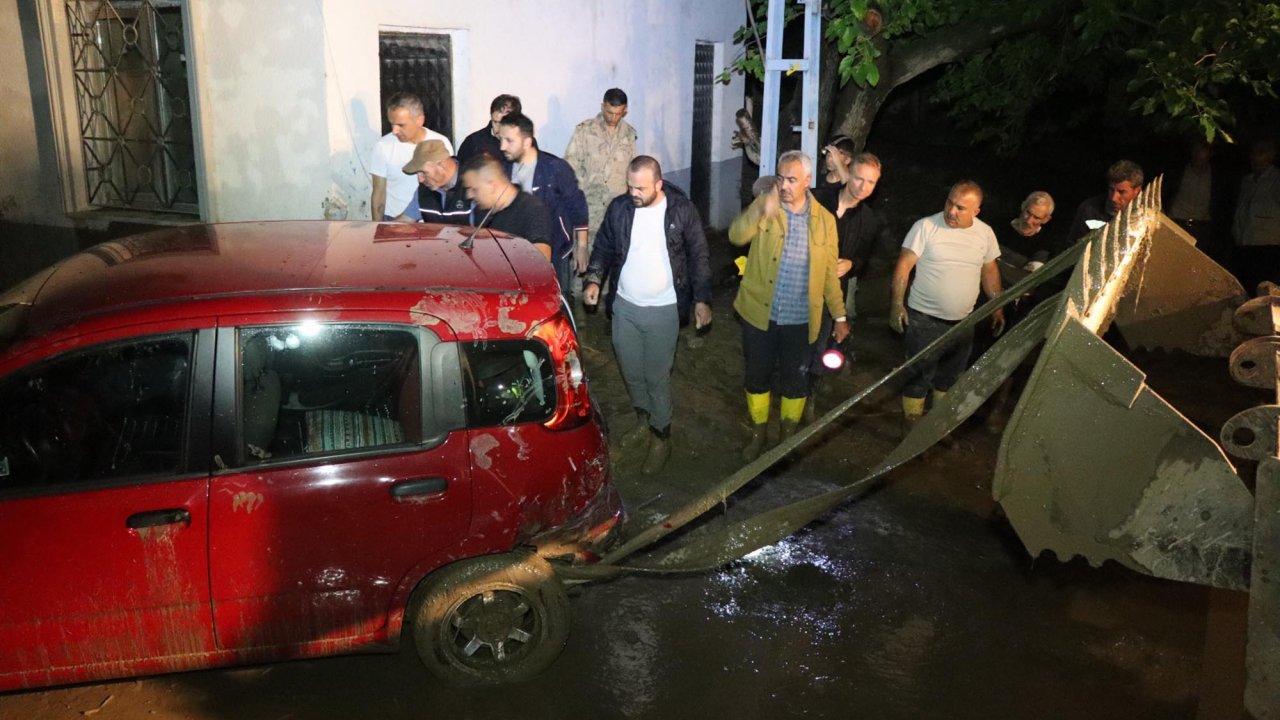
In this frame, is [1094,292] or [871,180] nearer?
[1094,292]

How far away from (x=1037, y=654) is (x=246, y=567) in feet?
10.9

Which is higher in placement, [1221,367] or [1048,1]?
[1048,1]

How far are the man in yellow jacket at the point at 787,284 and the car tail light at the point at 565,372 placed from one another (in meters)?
2.07

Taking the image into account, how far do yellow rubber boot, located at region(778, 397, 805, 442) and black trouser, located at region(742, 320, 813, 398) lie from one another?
33 mm

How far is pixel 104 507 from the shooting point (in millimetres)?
3410

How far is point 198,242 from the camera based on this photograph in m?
4.25

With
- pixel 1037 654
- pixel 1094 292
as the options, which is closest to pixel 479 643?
pixel 1037 654

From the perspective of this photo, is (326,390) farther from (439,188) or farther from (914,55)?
(914,55)

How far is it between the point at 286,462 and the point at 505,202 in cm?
258

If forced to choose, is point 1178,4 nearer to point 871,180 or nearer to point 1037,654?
point 871,180

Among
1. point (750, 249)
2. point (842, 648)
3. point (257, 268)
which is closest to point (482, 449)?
point (257, 268)

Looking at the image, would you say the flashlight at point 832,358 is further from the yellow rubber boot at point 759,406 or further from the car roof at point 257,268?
the car roof at point 257,268

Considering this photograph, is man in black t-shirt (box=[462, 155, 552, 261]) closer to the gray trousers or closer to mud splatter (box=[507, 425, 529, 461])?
the gray trousers

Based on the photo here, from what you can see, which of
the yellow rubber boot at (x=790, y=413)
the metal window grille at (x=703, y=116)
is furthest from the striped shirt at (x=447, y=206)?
the metal window grille at (x=703, y=116)
